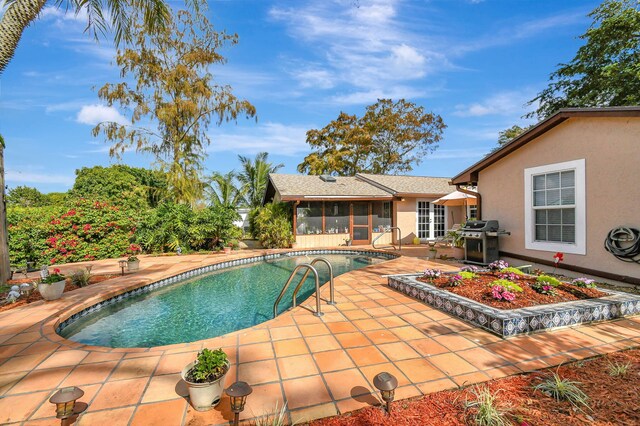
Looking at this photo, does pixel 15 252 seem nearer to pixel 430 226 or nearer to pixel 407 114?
pixel 430 226

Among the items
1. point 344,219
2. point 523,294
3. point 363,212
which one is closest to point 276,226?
point 344,219

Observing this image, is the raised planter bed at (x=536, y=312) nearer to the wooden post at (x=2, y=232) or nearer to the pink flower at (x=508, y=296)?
the pink flower at (x=508, y=296)

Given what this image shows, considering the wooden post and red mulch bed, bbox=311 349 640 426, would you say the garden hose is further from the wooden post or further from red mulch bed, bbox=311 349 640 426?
the wooden post

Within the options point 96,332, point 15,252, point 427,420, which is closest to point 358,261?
point 96,332

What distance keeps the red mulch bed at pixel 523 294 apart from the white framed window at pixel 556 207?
212cm

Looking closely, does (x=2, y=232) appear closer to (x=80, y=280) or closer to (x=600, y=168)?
(x=80, y=280)

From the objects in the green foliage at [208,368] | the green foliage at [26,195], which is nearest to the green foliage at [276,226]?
the green foliage at [208,368]

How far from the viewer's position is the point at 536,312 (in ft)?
12.8

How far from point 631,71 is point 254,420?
69.5 feet

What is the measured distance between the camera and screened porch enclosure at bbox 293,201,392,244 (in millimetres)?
14852

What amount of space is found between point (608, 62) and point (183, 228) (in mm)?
24709

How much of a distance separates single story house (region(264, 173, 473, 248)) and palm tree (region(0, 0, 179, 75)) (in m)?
8.91

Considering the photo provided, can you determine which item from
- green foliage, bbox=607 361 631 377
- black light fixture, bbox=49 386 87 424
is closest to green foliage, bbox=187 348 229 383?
black light fixture, bbox=49 386 87 424

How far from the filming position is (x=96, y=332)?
5.11 meters
